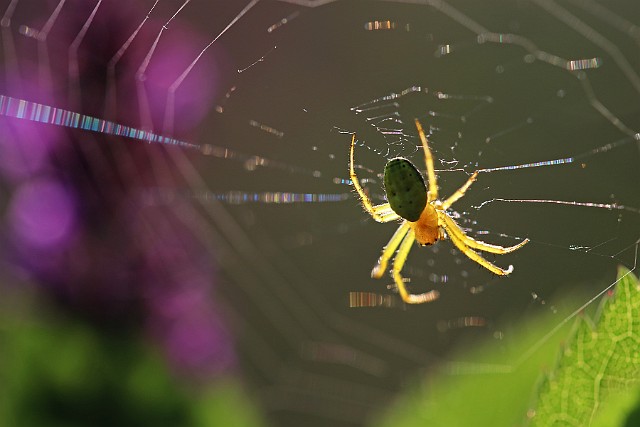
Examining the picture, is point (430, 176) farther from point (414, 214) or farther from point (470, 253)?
point (470, 253)

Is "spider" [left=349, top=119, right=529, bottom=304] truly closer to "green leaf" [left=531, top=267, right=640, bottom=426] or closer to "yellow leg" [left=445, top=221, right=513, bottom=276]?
"yellow leg" [left=445, top=221, right=513, bottom=276]

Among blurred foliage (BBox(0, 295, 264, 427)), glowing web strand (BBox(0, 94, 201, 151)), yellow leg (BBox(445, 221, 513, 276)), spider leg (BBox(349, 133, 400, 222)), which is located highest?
glowing web strand (BBox(0, 94, 201, 151))

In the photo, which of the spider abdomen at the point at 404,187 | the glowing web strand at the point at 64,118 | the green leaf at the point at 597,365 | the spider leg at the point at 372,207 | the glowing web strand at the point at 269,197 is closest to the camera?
the green leaf at the point at 597,365

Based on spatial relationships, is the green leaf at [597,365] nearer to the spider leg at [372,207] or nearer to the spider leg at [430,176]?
the spider leg at [430,176]

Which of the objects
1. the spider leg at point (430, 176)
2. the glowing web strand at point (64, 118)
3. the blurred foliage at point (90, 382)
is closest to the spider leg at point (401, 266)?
the spider leg at point (430, 176)

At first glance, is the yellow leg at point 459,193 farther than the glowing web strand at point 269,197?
No

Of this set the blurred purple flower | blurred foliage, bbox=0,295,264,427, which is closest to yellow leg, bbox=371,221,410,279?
the blurred purple flower

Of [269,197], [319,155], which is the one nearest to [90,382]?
[319,155]

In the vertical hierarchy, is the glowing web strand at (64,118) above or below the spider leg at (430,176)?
above

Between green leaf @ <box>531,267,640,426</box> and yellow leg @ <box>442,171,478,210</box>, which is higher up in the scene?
yellow leg @ <box>442,171,478,210</box>
